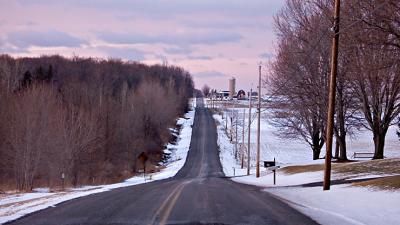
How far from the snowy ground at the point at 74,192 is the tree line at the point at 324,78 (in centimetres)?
1397

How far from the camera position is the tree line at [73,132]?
53.5 meters

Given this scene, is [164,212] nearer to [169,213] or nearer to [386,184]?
[169,213]

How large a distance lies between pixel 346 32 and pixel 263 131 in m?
106

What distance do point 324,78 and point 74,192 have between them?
20.8 metres

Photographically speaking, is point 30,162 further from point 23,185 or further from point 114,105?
point 114,105

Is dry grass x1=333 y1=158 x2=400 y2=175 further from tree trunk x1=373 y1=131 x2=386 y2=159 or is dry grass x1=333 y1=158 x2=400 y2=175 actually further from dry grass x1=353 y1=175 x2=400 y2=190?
tree trunk x1=373 y1=131 x2=386 y2=159

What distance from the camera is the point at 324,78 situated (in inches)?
1585

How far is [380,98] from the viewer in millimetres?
35812

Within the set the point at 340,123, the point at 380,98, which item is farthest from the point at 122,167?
the point at 380,98

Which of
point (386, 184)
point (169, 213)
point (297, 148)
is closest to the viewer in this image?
point (169, 213)

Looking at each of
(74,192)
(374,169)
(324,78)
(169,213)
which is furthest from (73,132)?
(169,213)

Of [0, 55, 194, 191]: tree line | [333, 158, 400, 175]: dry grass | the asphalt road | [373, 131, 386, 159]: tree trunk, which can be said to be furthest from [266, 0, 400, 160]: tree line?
[0, 55, 194, 191]: tree line

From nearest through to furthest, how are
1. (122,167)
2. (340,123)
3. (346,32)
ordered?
(346,32) → (340,123) → (122,167)

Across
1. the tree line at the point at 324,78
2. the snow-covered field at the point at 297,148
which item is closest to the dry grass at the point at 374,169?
the tree line at the point at 324,78
